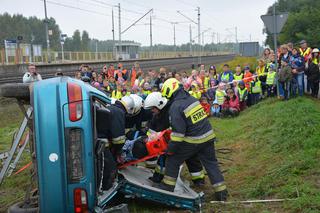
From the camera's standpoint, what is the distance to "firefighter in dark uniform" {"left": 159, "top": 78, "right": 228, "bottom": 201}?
536 cm

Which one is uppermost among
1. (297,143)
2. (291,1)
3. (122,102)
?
(291,1)

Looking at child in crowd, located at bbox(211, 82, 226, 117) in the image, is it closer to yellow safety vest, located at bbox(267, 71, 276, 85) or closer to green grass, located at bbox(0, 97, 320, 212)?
yellow safety vest, located at bbox(267, 71, 276, 85)

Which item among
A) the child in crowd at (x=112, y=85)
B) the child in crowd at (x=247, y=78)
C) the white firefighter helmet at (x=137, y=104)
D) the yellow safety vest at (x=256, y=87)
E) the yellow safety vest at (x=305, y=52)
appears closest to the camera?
the white firefighter helmet at (x=137, y=104)

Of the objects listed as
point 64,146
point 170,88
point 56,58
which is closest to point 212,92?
point 170,88

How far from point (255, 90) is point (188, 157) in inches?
324

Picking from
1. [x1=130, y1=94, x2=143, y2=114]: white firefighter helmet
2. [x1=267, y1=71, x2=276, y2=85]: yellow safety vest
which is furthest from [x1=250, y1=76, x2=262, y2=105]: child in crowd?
[x1=130, y1=94, x2=143, y2=114]: white firefighter helmet

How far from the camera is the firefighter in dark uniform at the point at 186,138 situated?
5364 millimetres

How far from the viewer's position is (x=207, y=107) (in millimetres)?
13047

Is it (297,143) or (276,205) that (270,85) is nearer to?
(297,143)

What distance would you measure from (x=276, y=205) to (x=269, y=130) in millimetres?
3790

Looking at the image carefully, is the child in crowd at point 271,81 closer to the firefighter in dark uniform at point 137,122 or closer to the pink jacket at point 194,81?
the pink jacket at point 194,81

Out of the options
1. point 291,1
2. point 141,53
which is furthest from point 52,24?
point 291,1

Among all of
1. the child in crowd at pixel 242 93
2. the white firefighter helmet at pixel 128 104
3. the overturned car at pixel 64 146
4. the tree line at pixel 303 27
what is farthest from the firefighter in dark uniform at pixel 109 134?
the tree line at pixel 303 27

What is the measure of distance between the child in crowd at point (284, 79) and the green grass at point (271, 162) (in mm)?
912
